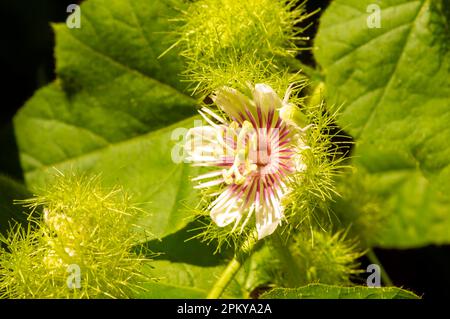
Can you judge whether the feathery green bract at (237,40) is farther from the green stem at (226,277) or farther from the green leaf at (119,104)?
the green stem at (226,277)

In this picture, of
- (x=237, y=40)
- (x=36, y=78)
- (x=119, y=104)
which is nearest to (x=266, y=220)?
(x=237, y=40)

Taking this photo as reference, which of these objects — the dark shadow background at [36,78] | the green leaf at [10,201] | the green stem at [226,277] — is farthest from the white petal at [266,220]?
the dark shadow background at [36,78]

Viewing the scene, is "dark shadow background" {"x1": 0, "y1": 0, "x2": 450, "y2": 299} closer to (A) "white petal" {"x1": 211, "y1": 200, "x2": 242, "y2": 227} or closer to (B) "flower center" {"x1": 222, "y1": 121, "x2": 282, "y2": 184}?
(B) "flower center" {"x1": 222, "y1": 121, "x2": 282, "y2": 184}

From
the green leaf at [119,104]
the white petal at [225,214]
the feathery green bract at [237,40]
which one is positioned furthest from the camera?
the green leaf at [119,104]
